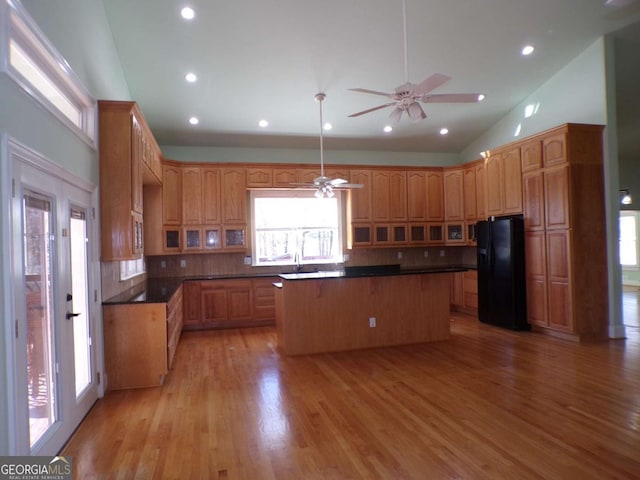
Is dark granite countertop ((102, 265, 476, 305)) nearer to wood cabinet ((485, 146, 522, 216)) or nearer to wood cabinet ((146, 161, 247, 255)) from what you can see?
wood cabinet ((146, 161, 247, 255))

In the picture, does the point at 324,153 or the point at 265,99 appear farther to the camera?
the point at 324,153

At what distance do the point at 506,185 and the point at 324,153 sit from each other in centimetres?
335

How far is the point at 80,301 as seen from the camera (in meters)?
3.27

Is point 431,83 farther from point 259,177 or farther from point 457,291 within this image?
point 457,291

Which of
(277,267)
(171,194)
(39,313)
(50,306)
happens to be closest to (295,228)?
(277,267)

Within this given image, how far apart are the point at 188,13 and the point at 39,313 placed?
3.39 metres

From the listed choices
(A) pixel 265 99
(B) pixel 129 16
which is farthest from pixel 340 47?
(B) pixel 129 16

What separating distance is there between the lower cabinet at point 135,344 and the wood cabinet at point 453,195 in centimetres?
587

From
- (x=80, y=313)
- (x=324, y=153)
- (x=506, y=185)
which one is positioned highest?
(x=324, y=153)

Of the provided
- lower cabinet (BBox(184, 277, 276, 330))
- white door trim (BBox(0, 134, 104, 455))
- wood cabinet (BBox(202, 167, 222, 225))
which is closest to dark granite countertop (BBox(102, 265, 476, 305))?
lower cabinet (BBox(184, 277, 276, 330))

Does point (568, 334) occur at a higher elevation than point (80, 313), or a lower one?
lower

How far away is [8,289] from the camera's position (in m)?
2.01

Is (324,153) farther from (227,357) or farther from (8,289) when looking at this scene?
(8,289)

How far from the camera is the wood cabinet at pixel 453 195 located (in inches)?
307
